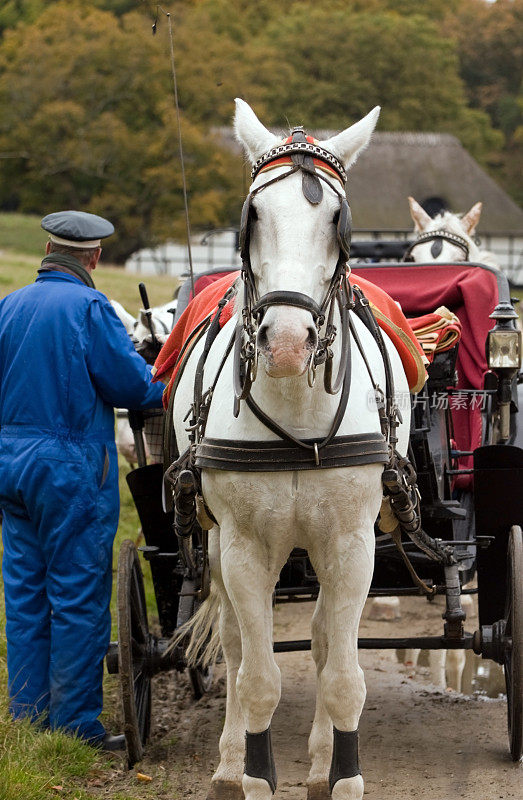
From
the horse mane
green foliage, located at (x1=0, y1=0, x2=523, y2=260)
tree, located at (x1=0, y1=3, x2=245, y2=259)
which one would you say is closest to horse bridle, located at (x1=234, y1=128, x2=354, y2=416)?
the horse mane

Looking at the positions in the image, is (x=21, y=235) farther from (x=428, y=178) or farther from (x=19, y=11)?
(x=428, y=178)

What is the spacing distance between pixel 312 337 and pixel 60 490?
1898mm

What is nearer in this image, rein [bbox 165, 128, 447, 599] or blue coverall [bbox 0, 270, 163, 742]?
rein [bbox 165, 128, 447, 599]

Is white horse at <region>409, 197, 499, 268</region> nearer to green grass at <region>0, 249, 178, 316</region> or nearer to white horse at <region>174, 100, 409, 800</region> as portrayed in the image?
white horse at <region>174, 100, 409, 800</region>

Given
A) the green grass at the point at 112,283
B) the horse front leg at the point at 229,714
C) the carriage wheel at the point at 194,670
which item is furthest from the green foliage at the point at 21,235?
the horse front leg at the point at 229,714

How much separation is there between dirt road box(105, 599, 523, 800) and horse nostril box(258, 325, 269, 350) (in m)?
2.07

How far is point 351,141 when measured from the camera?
3367 mm

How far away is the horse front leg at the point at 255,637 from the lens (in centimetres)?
337

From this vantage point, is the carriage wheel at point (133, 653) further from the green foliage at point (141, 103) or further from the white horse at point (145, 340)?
the green foliage at point (141, 103)

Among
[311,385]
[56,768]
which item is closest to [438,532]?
[311,385]

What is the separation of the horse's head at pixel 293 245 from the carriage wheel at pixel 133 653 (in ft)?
5.85

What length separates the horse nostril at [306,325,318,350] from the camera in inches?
113

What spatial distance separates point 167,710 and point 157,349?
1.82 meters

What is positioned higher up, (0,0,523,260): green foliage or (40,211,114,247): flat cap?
(0,0,523,260): green foliage
